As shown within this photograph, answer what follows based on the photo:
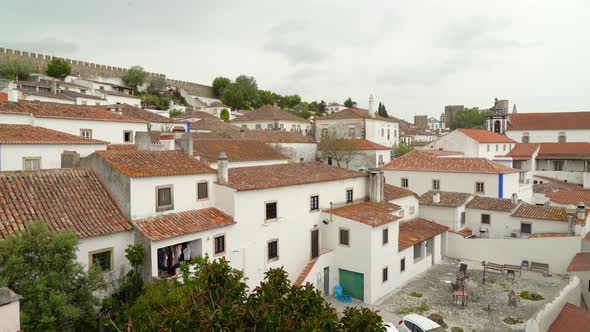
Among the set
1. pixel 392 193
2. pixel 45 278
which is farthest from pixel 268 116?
pixel 45 278

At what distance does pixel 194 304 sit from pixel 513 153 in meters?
54.5

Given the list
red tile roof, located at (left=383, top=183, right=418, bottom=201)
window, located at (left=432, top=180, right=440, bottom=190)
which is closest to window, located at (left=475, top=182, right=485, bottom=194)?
window, located at (left=432, top=180, right=440, bottom=190)

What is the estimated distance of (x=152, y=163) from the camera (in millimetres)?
18562

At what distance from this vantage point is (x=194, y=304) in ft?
26.0

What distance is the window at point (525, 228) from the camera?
2772 centimetres

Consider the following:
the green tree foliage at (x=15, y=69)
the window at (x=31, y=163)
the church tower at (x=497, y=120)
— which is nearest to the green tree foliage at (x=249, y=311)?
the window at (x=31, y=163)

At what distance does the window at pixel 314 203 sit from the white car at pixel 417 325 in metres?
8.24

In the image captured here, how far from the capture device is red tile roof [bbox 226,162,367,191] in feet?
68.1

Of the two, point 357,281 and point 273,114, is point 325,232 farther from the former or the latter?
point 273,114

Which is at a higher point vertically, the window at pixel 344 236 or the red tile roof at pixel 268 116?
the red tile roof at pixel 268 116

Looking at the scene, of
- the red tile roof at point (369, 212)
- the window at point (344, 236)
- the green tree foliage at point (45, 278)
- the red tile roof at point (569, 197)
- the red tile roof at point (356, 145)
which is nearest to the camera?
the green tree foliage at point (45, 278)

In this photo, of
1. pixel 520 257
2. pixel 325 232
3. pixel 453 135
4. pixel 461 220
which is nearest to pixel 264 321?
pixel 325 232

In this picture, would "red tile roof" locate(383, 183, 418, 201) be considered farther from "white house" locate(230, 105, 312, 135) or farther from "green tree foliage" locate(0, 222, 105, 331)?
"white house" locate(230, 105, 312, 135)

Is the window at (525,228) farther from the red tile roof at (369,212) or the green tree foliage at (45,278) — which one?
the green tree foliage at (45,278)
